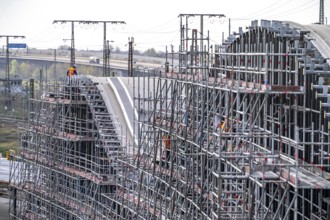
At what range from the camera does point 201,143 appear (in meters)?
28.8

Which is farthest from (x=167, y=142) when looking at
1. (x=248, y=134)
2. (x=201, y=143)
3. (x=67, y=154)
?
(x=67, y=154)

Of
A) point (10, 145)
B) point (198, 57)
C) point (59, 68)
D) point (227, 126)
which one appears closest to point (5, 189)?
point (10, 145)

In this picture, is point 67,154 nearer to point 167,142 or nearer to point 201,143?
point 167,142

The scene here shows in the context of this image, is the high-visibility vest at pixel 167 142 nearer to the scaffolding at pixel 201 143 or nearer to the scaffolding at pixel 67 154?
the scaffolding at pixel 201 143

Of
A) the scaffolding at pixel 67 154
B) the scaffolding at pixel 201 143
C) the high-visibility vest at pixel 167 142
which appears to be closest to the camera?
the scaffolding at pixel 201 143

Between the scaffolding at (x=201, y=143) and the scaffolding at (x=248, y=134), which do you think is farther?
the scaffolding at (x=201, y=143)

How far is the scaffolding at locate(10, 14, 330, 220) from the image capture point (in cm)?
2327

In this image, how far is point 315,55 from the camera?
23953 mm

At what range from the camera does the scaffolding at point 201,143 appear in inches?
916

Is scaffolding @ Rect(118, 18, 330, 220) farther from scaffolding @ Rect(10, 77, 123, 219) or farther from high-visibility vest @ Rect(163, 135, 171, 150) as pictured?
scaffolding @ Rect(10, 77, 123, 219)

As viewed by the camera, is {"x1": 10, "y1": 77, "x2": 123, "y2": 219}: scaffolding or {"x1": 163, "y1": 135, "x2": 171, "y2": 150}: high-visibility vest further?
{"x1": 10, "y1": 77, "x2": 123, "y2": 219}: scaffolding

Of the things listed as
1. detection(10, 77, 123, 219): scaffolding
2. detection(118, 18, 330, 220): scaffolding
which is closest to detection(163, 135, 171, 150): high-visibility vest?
detection(118, 18, 330, 220): scaffolding

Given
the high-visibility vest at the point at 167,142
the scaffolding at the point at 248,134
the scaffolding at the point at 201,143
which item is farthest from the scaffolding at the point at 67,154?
the scaffolding at the point at 248,134

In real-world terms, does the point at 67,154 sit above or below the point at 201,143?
below
